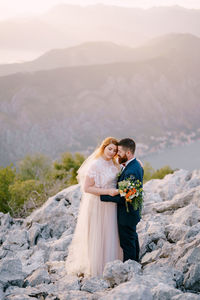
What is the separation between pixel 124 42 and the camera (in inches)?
7480

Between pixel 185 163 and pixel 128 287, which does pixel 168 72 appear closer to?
pixel 185 163

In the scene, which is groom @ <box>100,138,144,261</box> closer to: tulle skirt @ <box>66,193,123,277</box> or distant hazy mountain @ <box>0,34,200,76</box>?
tulle skirt @ <box>66,193,123,277</box>

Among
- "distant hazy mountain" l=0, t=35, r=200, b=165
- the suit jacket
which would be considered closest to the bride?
the suit jacket

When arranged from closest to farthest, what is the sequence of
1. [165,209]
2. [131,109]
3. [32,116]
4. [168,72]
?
1. [165,209]
2. [32,116]
3. [131,109]
4. [168,72]

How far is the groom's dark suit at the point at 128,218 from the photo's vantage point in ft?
16.1

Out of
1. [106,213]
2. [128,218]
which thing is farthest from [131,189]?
[106,213]

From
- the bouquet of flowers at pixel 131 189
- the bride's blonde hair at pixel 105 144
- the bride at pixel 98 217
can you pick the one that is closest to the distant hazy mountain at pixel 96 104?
the bride at pixel 98 217

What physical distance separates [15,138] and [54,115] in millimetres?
20509

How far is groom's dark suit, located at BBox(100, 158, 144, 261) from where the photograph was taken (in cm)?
492

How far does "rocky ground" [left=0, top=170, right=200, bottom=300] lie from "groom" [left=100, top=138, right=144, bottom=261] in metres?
0.40

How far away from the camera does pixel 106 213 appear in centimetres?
529

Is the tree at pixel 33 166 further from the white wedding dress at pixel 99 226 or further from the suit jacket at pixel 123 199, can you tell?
the suit jacket at pixel 123 199

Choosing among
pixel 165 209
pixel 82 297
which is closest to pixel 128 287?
pixel 82 297

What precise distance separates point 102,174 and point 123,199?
52 centimetres
